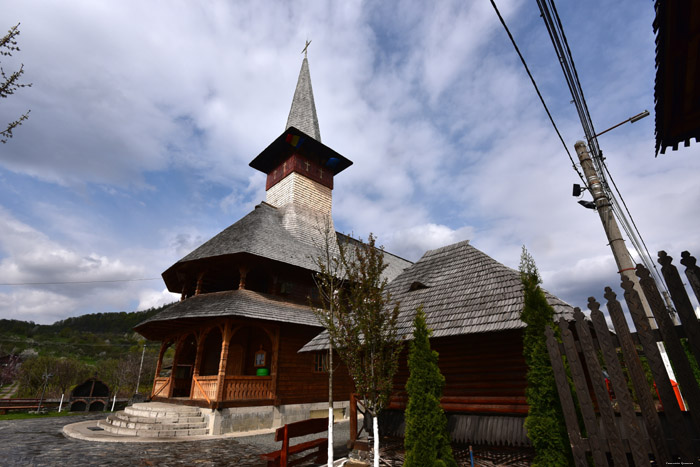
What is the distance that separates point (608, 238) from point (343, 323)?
19.1ft

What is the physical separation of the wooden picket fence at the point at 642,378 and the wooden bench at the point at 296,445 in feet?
14.9

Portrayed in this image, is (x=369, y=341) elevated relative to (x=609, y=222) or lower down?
lower down

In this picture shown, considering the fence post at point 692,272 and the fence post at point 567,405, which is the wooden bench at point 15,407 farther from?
the fence post at point 692,272

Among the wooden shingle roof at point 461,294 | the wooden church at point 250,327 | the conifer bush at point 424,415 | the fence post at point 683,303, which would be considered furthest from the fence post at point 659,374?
the wooden church at point 250,327

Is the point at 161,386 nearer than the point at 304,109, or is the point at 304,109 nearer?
the point at 161,386

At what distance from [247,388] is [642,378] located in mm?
12340

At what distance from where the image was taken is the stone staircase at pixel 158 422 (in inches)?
424

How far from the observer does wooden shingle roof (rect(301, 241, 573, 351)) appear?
7363 mm

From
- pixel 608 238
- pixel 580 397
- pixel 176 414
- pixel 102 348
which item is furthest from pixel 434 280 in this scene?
pixel 102 348

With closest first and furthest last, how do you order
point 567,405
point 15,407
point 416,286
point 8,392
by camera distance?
point 567,405
point 416,286
point 15,407
point 8,392

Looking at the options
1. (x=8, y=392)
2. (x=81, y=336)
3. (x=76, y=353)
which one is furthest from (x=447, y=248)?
(x=81, y=336)

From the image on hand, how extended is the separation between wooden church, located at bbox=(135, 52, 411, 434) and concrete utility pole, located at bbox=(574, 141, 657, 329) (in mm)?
7498

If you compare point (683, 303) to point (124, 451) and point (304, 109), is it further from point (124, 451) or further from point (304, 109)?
point (304, 109)

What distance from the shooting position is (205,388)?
12.5 meters
